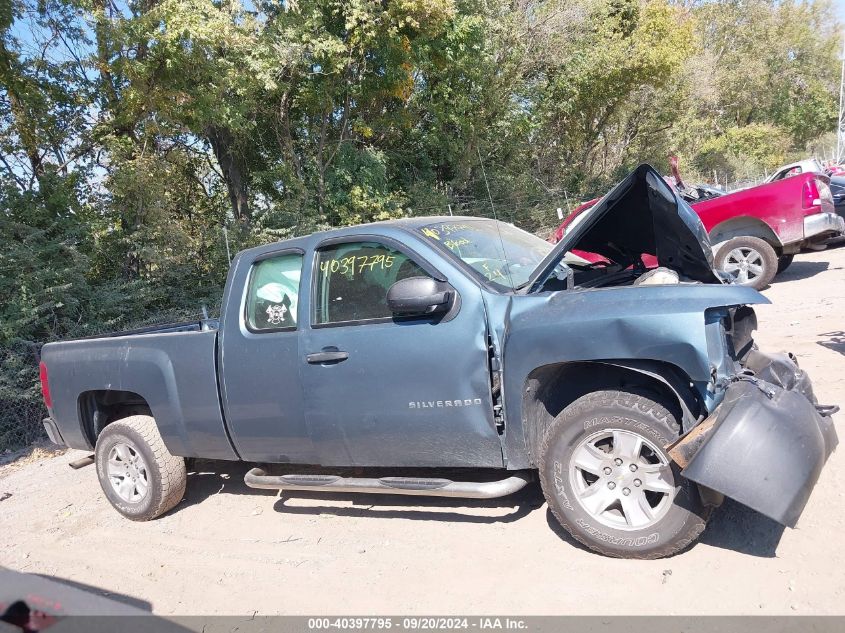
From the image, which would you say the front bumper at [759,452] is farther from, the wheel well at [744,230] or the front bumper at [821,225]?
the wheel well at [744,230]

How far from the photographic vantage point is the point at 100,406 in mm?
5301

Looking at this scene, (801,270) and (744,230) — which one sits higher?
(744,230)

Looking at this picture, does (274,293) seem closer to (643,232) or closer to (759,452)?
(643,232)

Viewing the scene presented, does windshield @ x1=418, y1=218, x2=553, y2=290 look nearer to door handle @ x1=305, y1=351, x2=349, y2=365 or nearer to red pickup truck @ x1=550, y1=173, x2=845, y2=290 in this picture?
door handle @ x1=305, y1=351, x2=349, y2=365

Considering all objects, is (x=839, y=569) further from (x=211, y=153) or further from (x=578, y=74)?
(x=578, y=74)

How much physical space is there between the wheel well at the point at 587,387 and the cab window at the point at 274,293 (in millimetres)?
1652

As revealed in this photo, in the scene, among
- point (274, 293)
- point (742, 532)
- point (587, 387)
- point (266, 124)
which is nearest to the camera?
point (742, 532)

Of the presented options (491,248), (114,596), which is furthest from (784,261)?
(114,596)

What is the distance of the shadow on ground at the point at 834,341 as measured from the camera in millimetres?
6061

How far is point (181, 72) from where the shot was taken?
35.1ft

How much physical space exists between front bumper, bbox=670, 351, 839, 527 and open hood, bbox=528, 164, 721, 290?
3.82ft

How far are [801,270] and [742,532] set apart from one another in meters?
8.93

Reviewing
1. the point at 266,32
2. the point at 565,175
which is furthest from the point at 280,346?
the point at 565,175

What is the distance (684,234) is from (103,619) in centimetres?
359
